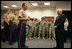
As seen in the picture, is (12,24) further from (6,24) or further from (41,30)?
(41,30)

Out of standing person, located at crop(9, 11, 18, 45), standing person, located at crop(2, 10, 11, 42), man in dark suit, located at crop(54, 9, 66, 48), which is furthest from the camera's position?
standing person, located at crop(2, 10, 11, 42)

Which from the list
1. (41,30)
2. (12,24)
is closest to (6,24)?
(12,24)

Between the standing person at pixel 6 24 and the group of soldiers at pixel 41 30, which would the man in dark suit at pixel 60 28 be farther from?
the group of soldiers at pixel 41 30

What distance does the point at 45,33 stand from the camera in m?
4.43

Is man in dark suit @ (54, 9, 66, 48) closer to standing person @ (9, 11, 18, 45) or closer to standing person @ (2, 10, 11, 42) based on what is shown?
standing person @ (9, 11, 18, 45)

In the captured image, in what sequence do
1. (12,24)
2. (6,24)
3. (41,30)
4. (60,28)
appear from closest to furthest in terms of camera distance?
(60,28) → (12,24) → (6,24) → (41,30)

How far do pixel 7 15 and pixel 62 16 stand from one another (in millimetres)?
1505

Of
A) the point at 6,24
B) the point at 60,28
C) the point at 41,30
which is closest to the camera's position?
the point at 60,28

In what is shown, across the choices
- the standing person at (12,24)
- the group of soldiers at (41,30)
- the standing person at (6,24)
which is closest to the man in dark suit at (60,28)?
the standing person at (12,24)

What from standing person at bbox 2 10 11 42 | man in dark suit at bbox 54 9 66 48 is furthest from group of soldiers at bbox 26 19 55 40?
man in dark suit at bbox 54 9 66 48

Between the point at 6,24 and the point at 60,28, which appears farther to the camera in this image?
the point at 6,24

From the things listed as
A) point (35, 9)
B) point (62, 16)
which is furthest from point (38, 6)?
point (62, 16)

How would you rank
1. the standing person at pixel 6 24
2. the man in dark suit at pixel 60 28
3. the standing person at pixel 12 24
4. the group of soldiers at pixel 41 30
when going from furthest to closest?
the group of soldiers at pixel 41 30 → the standing person at pixel 6 24 → the standing person at pixel 12 24 → the man in dark suit at pixel 60 28

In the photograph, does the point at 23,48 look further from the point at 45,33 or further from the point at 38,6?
the point at 38,6
